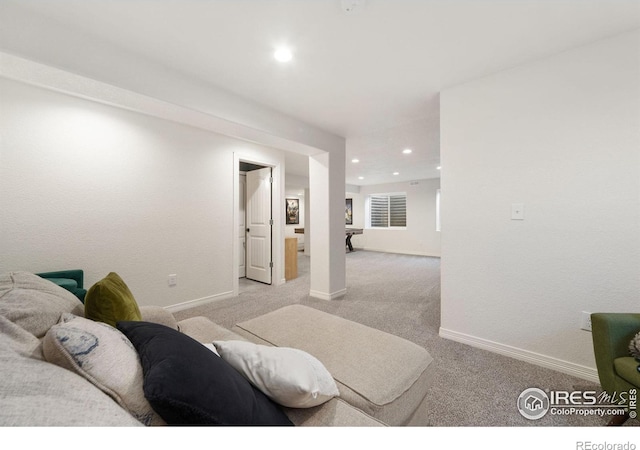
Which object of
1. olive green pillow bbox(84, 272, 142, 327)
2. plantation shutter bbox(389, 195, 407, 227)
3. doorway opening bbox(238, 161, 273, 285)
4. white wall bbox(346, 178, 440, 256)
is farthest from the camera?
plantation shutter bbox(389, 195, 407, 227)

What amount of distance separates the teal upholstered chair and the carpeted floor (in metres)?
0.25

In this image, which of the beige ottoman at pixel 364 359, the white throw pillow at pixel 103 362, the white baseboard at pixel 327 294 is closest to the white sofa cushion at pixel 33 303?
the white throw pillow at pixel 103 362

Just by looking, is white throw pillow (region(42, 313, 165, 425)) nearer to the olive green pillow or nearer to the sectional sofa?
the sectional sofa

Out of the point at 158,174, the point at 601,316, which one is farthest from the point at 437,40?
the point at 158,174

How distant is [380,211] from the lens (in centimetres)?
903

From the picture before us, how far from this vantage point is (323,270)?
351cm

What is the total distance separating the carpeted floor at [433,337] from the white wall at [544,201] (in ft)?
0.67

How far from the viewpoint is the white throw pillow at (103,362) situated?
60 cm

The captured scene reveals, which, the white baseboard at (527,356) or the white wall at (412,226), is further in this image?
the white wall at (412,226)

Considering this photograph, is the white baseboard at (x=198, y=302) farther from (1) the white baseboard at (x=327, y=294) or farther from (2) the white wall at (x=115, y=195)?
(1) the white baseboard at (x=327, y=294)

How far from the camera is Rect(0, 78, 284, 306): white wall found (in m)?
2.09

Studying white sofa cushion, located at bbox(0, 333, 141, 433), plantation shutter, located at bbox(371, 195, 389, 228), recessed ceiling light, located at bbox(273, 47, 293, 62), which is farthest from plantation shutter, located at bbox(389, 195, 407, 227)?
white sofa cushion, located at bbox(0, 333, 141, 433)

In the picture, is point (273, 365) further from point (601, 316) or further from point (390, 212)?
point (390, 212)

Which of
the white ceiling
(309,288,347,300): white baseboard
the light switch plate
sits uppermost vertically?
the white ceiling
